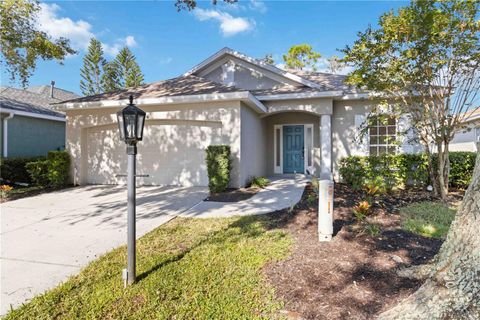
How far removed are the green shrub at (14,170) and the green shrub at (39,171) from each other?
4.04ft

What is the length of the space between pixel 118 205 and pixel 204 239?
3.35m

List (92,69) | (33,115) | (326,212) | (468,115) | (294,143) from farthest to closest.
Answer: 1. (92,69)
2. (33,115)
3. (294,143)
4. (468,115)
5. (326,212)

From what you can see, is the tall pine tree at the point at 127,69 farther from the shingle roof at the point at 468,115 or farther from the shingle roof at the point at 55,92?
the shingle roof at the point at 468,115

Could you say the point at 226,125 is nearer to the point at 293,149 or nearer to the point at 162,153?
the point at 162,153

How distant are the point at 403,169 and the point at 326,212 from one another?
602 centimetres

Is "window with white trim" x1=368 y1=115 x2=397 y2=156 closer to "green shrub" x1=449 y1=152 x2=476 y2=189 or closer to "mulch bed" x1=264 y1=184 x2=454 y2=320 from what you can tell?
"green shrub" x1=449 y1=152 x2=476 y2=189

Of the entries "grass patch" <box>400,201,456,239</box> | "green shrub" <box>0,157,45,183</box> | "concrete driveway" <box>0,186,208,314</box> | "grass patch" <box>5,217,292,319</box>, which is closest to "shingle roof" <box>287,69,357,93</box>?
"grass patch" <box>400,201,456,239</box>

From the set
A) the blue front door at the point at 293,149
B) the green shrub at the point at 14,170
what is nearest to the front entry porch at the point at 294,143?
the blue front door at the point at 293,149

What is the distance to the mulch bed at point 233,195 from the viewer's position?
720cm

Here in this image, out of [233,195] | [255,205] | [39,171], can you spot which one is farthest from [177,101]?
[39,171]

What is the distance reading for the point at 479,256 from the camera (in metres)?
1.92

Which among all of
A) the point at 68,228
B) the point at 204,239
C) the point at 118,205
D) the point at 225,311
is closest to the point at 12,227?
the point at 68,228

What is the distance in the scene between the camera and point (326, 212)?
4082mm

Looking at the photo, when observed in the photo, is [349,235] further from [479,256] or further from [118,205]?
[118,205]
